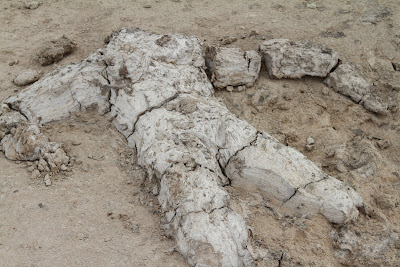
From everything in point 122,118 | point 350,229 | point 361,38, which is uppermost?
point 361,38

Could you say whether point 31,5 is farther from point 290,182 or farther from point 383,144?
point 383,144

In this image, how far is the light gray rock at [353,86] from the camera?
4035 mm

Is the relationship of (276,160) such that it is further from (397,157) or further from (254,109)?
(397,157)

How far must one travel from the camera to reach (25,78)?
4.00 meters

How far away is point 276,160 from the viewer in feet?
9.98

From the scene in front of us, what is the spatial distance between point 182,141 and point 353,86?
2132 mm

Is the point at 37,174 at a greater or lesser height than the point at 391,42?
lesser

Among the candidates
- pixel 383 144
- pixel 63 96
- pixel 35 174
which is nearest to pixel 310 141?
pixel 383 144

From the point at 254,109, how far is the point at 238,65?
1.62ft

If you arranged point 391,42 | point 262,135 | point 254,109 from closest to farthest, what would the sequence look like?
point 262,135 < point 254,109 < point 391,42

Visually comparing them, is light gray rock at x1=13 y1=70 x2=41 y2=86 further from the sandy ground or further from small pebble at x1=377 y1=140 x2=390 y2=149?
small pebble at x1=377 y1=140 x2=390 y2=149

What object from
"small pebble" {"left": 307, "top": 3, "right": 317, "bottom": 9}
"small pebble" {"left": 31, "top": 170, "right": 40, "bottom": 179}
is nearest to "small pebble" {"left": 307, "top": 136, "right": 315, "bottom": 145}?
"small pebble" {"left": 307, "top": 3, "right": 317, "bottom": 9}

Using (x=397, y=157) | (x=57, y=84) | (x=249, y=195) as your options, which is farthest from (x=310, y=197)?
(x=57, y=84)

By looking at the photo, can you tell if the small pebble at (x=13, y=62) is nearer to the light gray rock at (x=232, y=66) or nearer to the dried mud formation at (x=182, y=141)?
the dried mud formation at (x=182, y=141)
